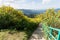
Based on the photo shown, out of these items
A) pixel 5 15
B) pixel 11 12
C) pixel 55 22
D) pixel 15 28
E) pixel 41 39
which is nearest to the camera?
pixel 55 22

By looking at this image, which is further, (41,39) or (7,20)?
(7,20)

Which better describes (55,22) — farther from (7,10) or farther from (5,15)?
(7,10)

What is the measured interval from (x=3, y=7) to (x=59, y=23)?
8967 millimetres

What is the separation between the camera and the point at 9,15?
49.3 ft

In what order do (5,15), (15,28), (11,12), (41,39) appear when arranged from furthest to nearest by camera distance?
(11,12) < (5,15) < (15,28) < (41,39)

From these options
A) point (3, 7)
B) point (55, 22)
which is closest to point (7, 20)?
point (3, 7)

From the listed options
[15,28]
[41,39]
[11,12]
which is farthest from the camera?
[11,12]

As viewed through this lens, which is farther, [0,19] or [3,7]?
[3,7]

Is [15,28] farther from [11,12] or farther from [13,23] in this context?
[11,12]

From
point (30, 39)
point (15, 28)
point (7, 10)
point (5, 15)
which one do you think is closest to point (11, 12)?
point (7, 10)

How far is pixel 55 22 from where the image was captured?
9.18 meters

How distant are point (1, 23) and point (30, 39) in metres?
4.42

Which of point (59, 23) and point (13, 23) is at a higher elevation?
point (59, 23)

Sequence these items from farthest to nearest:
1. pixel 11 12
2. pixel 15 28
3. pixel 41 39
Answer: pixel 11 12, pixel 15 28, pixel 41 39
